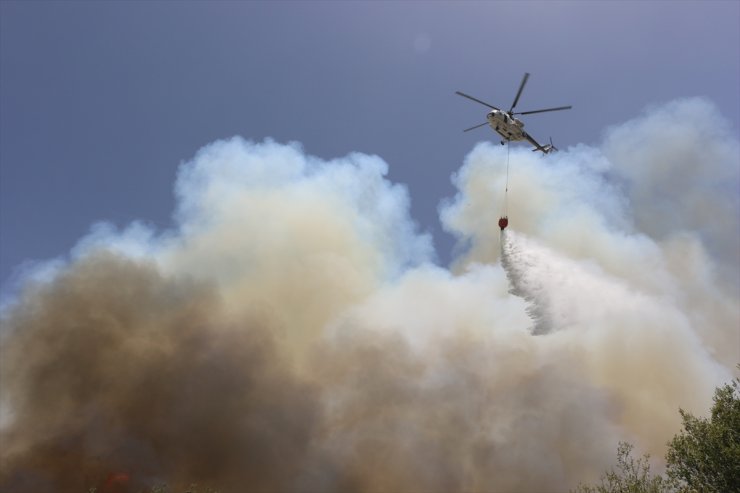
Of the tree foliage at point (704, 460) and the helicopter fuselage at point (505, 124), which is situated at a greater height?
the helicopter fuselage at point (505, 124)

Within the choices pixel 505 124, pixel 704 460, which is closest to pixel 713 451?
pixel 704 460

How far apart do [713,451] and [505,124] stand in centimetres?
3723

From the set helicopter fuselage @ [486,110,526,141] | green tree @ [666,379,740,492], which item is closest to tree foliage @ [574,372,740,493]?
green tree @ [666,379,740,492]

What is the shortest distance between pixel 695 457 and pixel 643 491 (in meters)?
5.20

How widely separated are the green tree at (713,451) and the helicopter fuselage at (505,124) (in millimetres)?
32960

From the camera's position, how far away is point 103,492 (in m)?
70.3

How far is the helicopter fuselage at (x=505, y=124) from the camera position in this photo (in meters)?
56.8

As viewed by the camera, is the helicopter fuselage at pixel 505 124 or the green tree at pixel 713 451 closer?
the green tree at pixel 713 451

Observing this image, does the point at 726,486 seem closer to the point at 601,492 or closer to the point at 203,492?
the point at 601,492

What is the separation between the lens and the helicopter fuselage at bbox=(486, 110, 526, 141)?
56781 millimetres

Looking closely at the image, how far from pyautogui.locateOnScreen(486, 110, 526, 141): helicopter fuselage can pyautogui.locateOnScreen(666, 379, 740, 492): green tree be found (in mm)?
32960

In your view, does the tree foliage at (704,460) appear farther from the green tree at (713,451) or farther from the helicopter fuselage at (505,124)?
the helicopter fuselage at (505,124)

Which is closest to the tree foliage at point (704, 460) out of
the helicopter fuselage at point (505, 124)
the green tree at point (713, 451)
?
the green tree at point (713, 451)

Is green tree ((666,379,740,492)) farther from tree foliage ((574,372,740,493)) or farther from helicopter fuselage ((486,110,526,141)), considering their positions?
helicopter fuselage ((486,110,526,141))
